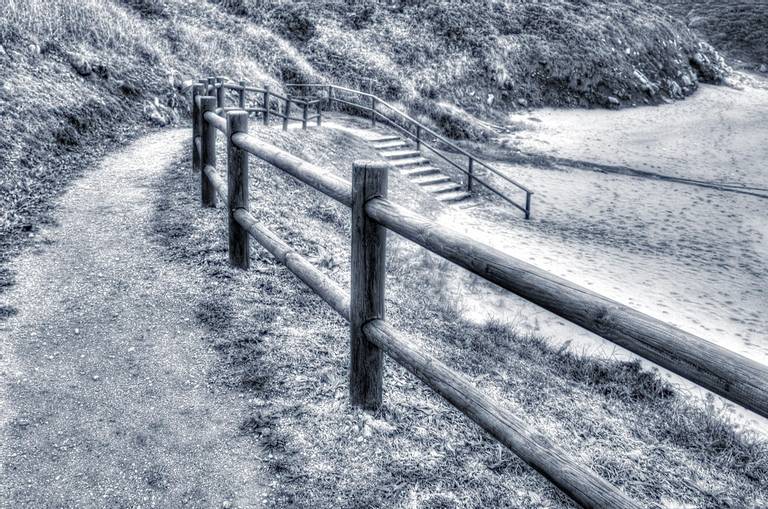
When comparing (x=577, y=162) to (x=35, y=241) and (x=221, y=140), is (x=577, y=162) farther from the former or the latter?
(x=35, y=241)

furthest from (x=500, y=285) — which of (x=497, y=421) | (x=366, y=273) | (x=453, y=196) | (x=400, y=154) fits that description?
(x=400, y=154)

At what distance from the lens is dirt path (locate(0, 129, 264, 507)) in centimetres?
313

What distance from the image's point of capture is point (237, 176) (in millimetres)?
5434

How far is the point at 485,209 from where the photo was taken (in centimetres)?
1809

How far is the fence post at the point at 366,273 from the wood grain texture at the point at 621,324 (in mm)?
412

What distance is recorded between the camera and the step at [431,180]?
18344mm

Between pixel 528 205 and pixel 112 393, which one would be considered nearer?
pixel 112 393

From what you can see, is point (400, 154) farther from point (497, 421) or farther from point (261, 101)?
point (497, 421)

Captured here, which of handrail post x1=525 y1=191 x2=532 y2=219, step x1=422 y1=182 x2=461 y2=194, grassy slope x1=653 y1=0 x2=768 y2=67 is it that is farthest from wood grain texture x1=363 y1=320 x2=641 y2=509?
grassy slope x1=653 y1=0 x2=768 y2=67

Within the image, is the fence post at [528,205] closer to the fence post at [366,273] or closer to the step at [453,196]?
the step at [453,196]

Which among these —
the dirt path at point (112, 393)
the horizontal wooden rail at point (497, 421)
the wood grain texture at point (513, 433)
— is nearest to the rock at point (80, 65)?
the dirt path at point (112, 393)

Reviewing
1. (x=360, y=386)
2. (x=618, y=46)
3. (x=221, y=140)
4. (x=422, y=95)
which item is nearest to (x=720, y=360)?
(x=360, y=386)

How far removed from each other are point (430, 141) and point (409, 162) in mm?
3681

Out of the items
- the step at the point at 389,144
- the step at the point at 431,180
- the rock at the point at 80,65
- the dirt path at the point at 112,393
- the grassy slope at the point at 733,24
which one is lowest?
the step at the point at 431,180
